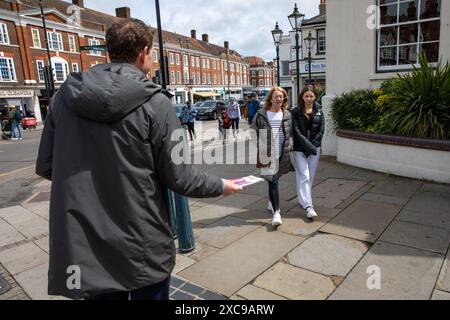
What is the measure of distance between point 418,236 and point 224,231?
2.32 metres

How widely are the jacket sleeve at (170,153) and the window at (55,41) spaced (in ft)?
136

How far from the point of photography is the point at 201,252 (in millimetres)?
3906

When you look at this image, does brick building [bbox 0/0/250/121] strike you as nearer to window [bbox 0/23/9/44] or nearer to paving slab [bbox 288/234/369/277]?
window [bbox 0/23/9/44]

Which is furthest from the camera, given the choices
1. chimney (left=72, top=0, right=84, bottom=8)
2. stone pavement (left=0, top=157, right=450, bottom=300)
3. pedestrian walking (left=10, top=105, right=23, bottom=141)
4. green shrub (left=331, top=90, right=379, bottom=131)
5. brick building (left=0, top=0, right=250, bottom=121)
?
chimney (left=72, top=0, right=84, bottom=8)

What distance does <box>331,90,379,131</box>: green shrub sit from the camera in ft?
24.9

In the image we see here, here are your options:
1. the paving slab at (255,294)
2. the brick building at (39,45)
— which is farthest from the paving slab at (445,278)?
the brick building at (39,45)

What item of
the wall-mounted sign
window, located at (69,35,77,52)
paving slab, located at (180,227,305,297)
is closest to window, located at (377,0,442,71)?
paving slab, located at (180,227,305,297)

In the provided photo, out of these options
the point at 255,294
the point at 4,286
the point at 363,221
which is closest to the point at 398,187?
the point at 363,221

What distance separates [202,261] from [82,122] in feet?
8.28

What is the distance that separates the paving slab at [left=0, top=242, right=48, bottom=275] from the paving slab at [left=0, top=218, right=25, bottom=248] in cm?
32

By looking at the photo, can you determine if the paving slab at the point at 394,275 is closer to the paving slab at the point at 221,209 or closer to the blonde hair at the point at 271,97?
the blonde hair at the point at 271,97

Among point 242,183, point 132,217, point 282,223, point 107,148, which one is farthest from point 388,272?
point 107,148

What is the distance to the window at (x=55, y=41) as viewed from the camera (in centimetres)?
3662
